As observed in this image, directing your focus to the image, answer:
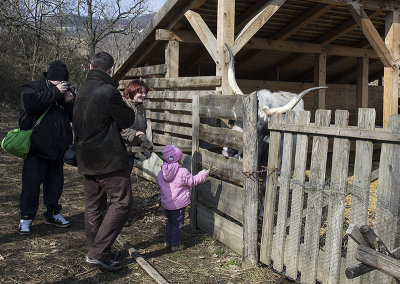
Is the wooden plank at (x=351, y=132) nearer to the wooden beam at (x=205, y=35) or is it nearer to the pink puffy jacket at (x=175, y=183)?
the pink puffy jacket at (x=175, y=183)

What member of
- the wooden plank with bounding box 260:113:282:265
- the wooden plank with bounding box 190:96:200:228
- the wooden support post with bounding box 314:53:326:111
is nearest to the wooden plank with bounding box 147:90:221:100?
the wooden plank with bounding box 190:96:200:228

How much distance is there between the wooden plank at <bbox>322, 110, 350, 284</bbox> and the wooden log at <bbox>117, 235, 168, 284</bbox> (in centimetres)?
143

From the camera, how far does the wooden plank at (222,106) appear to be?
4252mm

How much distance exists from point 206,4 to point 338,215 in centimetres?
507

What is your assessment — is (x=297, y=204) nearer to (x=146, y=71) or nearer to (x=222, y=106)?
(x=222, y=106)

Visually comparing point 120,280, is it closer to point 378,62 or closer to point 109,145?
point 109,145

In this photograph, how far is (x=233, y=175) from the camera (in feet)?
14.6

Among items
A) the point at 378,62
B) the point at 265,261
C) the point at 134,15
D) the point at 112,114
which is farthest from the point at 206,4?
the point at 134,15

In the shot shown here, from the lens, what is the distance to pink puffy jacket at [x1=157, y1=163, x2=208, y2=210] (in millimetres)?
4363

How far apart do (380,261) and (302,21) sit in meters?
6.97

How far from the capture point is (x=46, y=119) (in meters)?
4.64

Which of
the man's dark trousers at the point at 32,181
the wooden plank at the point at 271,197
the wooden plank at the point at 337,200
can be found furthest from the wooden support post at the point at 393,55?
the man's dark trousers at the point at 32,181

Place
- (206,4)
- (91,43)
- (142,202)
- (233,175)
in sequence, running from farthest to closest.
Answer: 1. (91,43)
2. (206,4)
3. (142,202)
4. (233,175)

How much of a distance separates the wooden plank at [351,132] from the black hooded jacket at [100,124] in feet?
4.84
